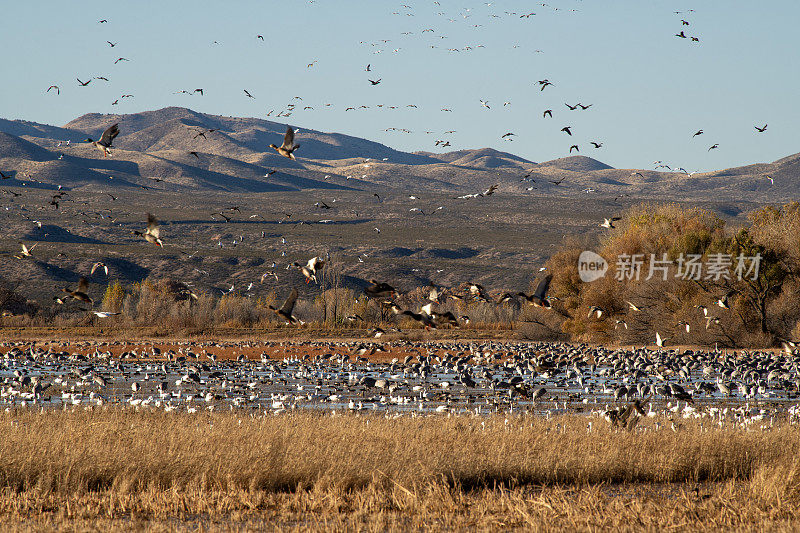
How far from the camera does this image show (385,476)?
11797 millimetres

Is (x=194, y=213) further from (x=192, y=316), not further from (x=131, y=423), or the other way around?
(x=131, y=423)

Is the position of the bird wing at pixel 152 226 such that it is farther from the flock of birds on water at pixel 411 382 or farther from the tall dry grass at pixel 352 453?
the tall dry grass at pixel 352 453

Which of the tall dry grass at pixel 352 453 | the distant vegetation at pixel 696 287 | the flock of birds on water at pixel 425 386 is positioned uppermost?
the distant vegetation at pixel 696 287

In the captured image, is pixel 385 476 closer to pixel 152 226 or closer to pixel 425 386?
pixel 152 226

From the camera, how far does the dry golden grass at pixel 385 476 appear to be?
10.3 m

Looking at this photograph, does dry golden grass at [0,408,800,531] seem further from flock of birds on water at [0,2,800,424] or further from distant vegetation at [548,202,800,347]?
distant vegetation at [548,202,800,347]

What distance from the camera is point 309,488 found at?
1216 cm

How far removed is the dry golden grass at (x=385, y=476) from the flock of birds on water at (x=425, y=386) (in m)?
2.10

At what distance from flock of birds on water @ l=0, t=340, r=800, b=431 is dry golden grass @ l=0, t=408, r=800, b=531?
2095mm

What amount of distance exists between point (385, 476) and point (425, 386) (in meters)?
14.3

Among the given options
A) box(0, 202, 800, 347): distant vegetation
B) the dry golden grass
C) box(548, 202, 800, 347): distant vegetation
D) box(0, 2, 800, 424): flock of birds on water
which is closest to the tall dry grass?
the dry golden grass

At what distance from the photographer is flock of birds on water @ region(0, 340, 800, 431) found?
19.9 meters

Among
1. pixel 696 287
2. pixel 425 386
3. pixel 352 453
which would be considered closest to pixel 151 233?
pixel 352 453

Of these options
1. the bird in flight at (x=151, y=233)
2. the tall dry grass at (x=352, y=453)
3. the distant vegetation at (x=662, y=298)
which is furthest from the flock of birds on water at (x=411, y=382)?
the distant vegetation at (x=662, y=298)
